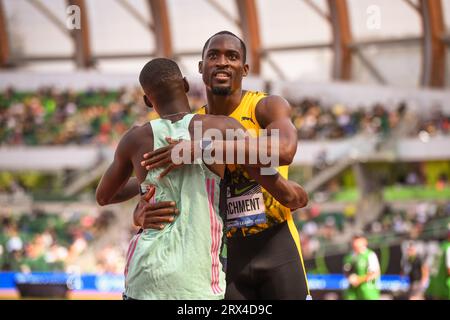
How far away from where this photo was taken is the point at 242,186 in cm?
441

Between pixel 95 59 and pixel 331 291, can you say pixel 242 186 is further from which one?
pixel 95 59

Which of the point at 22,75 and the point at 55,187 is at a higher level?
the point at 22,75

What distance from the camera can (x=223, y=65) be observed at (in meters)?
4.21

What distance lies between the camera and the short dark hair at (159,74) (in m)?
3.70

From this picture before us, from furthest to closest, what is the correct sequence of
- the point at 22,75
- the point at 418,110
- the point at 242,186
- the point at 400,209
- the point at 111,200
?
the point at 22,75 < the point at 418,110 < the point at 400,209 < the point at 242,186 < the point at 111,200

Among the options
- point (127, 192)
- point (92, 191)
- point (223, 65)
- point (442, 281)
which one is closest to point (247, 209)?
point (127, 192)

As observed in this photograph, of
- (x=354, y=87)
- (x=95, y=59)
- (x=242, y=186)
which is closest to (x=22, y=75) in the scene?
(x=95, y=59)

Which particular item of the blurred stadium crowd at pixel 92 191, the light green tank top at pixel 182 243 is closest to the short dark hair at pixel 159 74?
the light green tank top at pixel 182 243

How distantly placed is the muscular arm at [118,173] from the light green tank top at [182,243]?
0.16m

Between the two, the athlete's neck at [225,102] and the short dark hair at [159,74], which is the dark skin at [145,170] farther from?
the athlete's neck at [225,102]

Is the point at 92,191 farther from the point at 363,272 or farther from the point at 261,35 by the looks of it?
the point at 363,272

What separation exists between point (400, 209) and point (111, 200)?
17.2 meters

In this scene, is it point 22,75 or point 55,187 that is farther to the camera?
point 22,75

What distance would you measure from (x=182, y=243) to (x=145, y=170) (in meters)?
0.39
